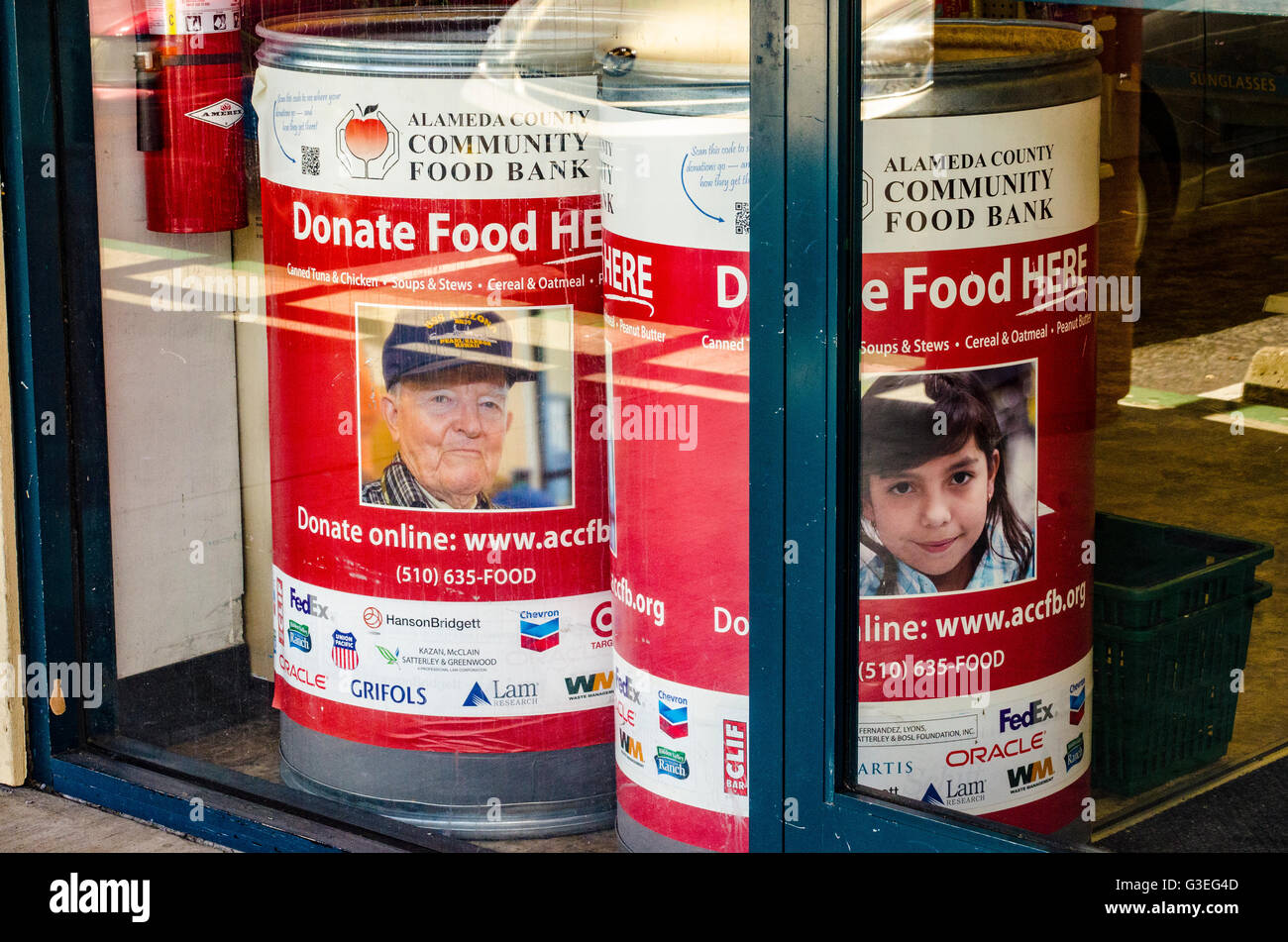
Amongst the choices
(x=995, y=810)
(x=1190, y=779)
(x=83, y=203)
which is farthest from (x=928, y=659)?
(x=83, y=203)

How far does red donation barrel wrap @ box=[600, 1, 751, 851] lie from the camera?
8.63ft

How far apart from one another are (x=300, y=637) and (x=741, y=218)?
1.20 m

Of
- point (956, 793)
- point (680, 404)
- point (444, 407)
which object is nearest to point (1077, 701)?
point (956, 793)

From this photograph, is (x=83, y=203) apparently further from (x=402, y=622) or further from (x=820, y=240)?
(x=820, y=240)

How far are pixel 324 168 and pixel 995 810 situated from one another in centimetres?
147

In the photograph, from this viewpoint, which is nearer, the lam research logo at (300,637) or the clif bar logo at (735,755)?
the clif bar logo at (735,755)

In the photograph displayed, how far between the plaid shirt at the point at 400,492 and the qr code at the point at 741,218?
733 mm

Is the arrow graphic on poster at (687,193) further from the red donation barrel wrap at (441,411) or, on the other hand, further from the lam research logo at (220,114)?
the lam research logo at (220,114)

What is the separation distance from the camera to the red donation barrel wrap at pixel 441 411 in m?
2.97

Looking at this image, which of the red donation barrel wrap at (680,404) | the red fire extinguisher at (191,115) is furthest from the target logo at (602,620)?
the red fire extinguisher at (191,115)

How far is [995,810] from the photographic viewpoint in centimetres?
269

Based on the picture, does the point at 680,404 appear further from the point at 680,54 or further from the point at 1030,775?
the point at 1030,775

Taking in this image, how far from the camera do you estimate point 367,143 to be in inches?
118
